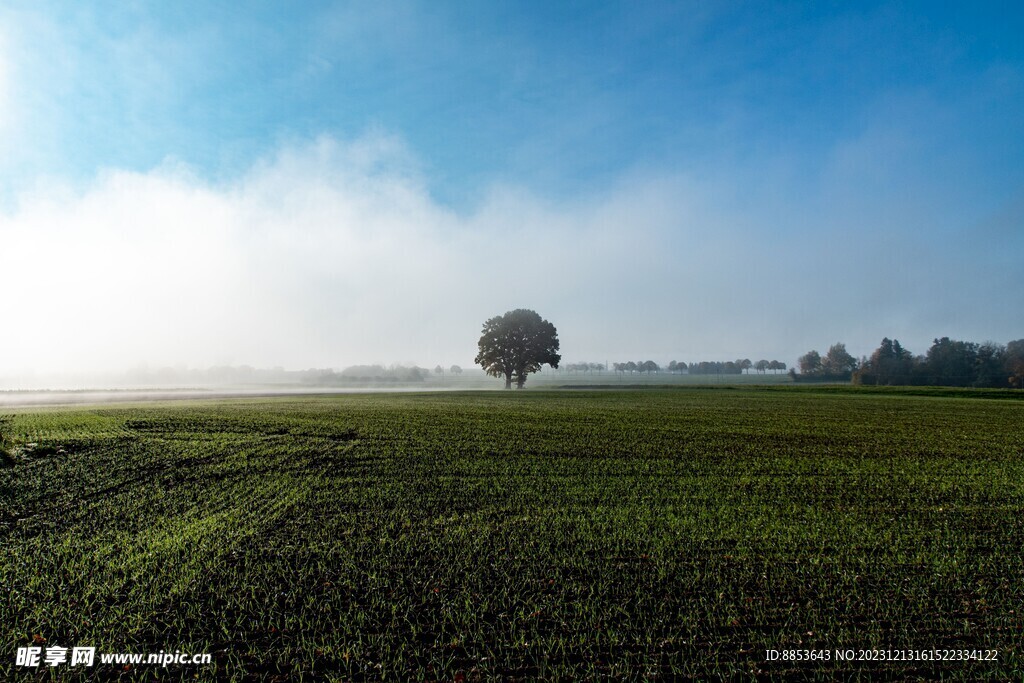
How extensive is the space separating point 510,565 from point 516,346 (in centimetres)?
5870

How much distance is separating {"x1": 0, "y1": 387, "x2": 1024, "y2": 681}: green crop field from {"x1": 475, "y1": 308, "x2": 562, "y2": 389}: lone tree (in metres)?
53.2

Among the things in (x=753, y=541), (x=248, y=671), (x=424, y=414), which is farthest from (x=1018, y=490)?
(x=424, y=414)

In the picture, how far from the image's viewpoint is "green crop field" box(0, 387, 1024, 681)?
3.24m

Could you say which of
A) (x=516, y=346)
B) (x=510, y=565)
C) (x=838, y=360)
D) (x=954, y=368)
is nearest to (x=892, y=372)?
(x=954, y=368)

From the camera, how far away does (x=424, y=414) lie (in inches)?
765

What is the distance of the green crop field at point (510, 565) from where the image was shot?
10.6 feet

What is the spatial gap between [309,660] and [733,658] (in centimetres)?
310

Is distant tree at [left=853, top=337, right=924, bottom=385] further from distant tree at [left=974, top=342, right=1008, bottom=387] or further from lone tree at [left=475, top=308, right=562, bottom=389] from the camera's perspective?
lone tree at [left=475, top=308, right=562, bottom=389]

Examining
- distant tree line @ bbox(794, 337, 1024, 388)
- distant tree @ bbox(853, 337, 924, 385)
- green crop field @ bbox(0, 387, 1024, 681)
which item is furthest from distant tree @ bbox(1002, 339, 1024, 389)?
green crop field @ bbox(0, 387, 1024, 681)

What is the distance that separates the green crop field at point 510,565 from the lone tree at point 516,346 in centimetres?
5325

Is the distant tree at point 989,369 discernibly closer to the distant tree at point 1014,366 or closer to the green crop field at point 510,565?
the distant tree at point 1014,366

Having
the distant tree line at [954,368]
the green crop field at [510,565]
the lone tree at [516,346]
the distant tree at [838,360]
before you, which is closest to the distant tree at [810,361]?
the distant tree at [838,360]

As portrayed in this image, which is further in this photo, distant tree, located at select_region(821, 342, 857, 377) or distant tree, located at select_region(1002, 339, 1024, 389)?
distant tree, located at select_region(821, 342, 857, 377)

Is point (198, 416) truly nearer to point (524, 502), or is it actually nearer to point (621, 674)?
point (524, 502)
